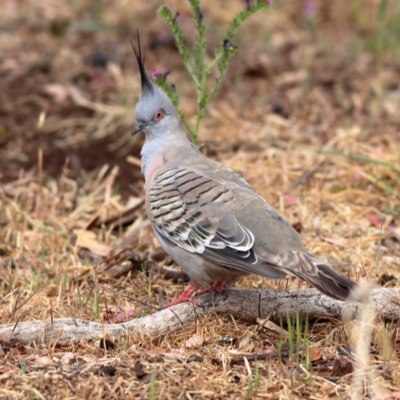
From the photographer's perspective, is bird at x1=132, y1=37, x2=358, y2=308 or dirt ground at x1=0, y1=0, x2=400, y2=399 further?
bird at x1=132, y1=37, x2=358, y2=308

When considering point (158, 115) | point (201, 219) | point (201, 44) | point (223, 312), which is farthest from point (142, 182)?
point (223, 312)

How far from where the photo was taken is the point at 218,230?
378cm

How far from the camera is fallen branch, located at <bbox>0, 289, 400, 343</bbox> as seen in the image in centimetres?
354

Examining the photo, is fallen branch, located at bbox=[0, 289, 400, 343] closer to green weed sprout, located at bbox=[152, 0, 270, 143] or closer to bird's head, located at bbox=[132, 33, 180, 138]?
bird's head, located at bbox=[132, 33, 180, 138]

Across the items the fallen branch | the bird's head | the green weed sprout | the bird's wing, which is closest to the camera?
the fallen branch

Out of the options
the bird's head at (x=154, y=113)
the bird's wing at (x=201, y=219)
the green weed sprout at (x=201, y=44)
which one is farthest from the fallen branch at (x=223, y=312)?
the green weed sprout at (x=201, y=44)

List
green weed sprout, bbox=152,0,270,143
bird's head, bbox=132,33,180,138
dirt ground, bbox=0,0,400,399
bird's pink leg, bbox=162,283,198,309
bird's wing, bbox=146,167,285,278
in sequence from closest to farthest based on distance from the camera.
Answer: dirt ground, bbox=0,0,400,399, bird's wing, bbox=146,167,285,278, bird's pink leg, bbox=162,283,198,309, green weed sprout, bbox=152,0,270,143, bird's head, bbox=132,33,180,138

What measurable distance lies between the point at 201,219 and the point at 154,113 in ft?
3.51

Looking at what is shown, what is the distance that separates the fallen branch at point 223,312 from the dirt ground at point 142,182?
0.06 metres

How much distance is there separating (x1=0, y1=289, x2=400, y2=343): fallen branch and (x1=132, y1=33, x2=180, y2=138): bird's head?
1.23m

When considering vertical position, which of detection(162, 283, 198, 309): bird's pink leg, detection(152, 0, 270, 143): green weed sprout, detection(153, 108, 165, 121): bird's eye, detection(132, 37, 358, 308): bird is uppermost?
detection(152, 0, 270, 143): green weed sprout

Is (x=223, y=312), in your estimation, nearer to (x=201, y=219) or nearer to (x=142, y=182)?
(x=201, y=219)

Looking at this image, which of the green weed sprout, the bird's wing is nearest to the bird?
the bird's wing

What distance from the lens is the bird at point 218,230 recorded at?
356 centimetres
